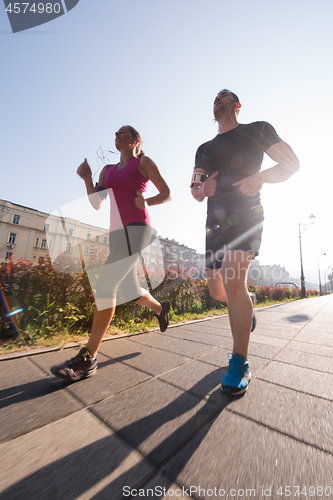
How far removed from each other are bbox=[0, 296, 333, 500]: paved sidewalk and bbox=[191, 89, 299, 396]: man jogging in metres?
0.30

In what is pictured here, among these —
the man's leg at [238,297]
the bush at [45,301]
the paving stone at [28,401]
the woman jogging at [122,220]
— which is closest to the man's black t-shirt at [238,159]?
the man's leg at [238,297]

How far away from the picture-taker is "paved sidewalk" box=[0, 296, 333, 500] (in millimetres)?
789

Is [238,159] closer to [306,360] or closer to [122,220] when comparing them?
[122,220]

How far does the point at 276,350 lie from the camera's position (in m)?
2.54

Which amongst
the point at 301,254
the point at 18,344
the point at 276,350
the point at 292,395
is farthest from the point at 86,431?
the point at 301,254

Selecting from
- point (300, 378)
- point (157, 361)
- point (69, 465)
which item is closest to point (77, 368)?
point (157, 361)

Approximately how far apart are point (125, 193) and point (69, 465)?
1793 millimetres

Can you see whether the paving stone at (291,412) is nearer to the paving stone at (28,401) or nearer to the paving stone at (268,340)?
the paving stone at (28,401)

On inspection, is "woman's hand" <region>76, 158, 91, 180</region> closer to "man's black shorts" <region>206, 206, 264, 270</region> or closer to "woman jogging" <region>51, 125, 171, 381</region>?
"woman jogging" <region>51, 125, 171, 381</region>

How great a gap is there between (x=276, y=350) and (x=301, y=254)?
23.6 m

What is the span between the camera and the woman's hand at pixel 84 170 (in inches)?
81.8

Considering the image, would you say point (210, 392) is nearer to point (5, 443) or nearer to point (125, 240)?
point (5, 443)

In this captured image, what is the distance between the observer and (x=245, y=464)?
0.88 metres

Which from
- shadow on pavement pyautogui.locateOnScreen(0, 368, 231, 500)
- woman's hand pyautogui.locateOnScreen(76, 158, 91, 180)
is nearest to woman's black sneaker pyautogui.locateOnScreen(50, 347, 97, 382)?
shadow on pavement pyautogui.locateOnScreen(0, 368, 231, 500)
